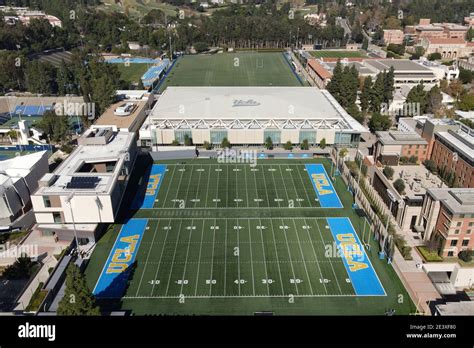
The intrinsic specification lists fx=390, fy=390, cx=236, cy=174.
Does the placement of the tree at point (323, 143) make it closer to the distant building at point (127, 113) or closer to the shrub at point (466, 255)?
the shrub at point (466, 255)

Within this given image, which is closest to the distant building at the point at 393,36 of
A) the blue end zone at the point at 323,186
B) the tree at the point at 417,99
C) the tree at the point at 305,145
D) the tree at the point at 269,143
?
the tree at the point at 417,99

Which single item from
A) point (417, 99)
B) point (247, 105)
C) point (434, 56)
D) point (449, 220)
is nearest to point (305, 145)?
point (247, 105)

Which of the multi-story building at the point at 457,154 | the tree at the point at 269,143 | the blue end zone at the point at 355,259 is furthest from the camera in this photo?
the tree at the point at 269,143

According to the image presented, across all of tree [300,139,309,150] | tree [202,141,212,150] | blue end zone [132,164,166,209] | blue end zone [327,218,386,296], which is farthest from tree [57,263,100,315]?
tree [300,139,309,150]
